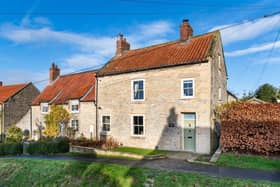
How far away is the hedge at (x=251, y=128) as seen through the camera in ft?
46.3

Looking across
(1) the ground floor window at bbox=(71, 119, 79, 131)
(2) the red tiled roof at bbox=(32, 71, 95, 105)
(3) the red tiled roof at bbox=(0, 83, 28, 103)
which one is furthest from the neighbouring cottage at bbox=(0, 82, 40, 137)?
(1) the ground floor window at bbox=(71, 119, 79, 131)

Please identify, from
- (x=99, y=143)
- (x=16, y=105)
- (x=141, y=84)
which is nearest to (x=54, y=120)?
(x=99, y=143)

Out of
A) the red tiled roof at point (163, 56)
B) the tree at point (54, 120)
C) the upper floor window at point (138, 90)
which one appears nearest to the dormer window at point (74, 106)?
the tree at point (54, 120)

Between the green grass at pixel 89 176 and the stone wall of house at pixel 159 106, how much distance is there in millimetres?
6717

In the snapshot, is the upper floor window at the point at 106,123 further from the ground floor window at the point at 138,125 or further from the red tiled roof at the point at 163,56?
the red tiled roof at the point at 163,56

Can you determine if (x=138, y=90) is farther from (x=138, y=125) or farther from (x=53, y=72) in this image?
(x=53, y=72)

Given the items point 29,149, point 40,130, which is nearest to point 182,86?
point 29,149

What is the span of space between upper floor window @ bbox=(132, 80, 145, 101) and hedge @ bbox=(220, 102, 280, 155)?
6915mm

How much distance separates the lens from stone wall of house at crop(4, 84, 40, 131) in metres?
33.8

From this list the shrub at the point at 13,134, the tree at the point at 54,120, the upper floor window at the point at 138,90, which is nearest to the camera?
the upper floor window at the point at 138,90

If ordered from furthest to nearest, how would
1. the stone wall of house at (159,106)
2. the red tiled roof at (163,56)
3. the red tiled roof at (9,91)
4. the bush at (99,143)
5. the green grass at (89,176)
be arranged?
the red tiled roof at (9,91) → the bush at (99,143) → the red tiled roof at (163,56) → the stone wall of house at (159,106) → the green grass at (89,176)

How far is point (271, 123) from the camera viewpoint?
14133 millimetres

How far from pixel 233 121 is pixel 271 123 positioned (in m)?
2.08

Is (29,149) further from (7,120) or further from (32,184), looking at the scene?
(7,120)
